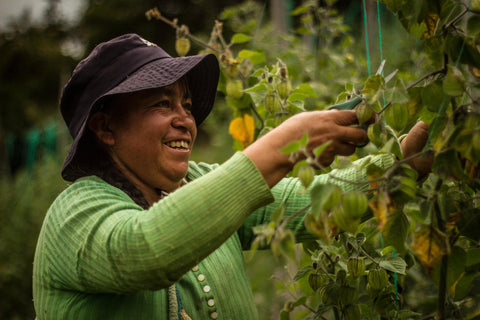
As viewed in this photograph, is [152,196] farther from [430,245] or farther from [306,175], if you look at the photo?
[430,245]

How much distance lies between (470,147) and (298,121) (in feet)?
1.24

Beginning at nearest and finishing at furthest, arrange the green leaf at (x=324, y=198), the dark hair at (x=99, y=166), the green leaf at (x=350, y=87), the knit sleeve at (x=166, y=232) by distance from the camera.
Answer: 1. the green leaf at (x=324, y=198)
2. the knit sleeve at (x=166, y=232)
3. the green leaf at (x=350, y=87)
4. the dark hair at (x=99, y=166)

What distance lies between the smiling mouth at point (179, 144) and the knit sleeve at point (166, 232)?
32 cm

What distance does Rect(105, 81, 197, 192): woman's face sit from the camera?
148 cm

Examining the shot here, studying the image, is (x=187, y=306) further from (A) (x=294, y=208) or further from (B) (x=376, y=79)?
(B) (x=376, y=79)

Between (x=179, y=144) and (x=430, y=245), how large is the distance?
0.79 m

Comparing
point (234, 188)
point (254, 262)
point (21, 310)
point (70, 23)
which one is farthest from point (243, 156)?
point (70, 23)

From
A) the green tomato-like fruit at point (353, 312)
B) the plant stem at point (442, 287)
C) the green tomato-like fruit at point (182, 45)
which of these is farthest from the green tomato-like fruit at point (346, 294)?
the green tomato-like fruit at point (182, 45)

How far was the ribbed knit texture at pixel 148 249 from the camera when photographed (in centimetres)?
111

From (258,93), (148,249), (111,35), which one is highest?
(258,93)

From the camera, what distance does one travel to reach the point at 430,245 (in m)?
0.96

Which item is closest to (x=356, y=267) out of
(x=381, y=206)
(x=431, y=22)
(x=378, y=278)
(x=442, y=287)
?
(x=378, y=278)

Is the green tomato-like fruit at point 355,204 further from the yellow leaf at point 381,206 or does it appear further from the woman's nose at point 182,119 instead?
the woman's nose at point 182,119

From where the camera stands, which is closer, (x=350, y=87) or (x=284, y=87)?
(x=350, y=87)
